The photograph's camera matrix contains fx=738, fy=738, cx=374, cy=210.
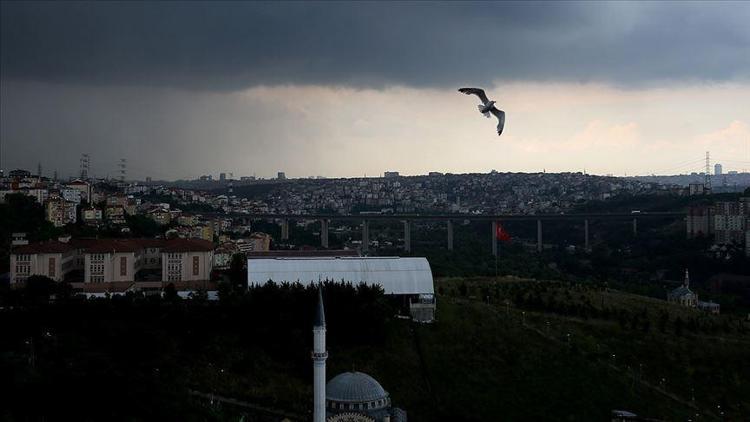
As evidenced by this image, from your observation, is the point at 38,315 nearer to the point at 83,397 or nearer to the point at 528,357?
the point at 83,397

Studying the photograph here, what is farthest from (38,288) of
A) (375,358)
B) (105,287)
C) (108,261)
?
(375,358)

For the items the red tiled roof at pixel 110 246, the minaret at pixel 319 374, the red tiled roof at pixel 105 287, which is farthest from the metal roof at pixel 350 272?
the minaret at pixel 319 374

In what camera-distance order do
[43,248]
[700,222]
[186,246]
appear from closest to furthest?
[43,248]
[186,246]
[700,222]

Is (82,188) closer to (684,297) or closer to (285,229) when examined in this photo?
(285,229)

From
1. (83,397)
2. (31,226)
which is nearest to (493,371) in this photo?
(83,397)

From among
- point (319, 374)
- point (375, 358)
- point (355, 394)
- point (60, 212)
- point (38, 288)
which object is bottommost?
point (375, 358)
